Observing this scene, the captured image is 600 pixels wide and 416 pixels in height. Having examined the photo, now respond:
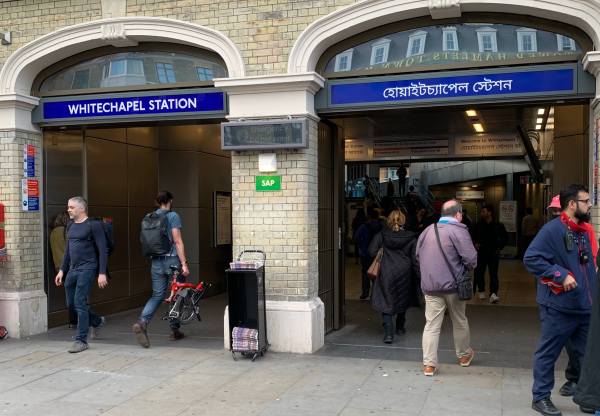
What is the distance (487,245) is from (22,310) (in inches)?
291

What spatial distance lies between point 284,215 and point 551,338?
3.19 m

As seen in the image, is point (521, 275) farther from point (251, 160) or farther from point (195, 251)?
point (251, 160)

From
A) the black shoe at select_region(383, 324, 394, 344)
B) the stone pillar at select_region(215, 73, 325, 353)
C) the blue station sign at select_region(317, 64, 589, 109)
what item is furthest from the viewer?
the black shoe at select_region(383, 324, 394, 344)

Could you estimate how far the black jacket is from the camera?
24.9ft

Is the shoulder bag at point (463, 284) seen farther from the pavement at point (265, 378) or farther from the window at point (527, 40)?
the window at point (527, 40)

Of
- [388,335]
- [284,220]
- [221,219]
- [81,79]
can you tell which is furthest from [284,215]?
[221,219]

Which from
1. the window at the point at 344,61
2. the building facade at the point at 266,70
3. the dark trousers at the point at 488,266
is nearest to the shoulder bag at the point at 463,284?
the building facade at the point at 266,70

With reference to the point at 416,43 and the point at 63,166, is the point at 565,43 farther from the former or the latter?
the point at 63,166

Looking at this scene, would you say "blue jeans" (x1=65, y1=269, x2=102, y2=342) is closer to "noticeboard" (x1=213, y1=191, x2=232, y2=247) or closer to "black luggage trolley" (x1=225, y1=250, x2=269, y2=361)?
"black luggage trolley" (x1=225, y1=250, x2=269, y2=361)

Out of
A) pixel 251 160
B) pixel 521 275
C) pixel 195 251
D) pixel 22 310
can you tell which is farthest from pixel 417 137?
pixel 22 310

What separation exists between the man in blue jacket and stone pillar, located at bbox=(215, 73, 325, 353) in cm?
273

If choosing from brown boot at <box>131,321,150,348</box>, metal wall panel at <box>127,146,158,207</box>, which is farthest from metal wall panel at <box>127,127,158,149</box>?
brown boot at <box>131,321,150,348</box>

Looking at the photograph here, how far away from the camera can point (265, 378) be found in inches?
238

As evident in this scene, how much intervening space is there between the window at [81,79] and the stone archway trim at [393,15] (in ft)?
9.75
